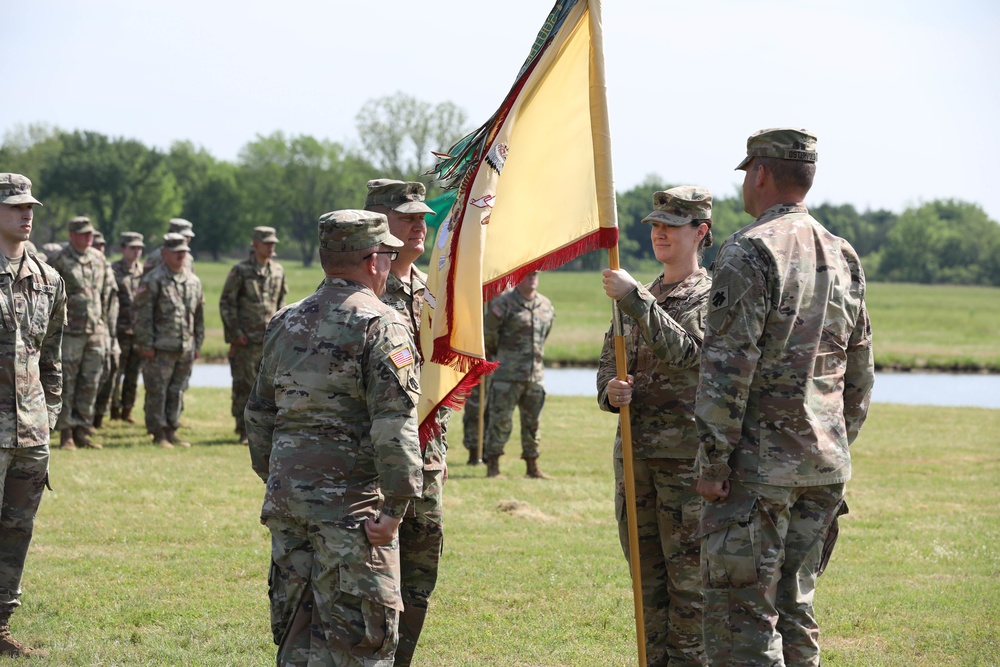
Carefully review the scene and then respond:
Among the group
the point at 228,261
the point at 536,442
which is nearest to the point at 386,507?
the point at 536,442

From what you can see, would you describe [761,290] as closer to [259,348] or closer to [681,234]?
[681,234]

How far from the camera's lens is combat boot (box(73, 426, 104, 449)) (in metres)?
14.1

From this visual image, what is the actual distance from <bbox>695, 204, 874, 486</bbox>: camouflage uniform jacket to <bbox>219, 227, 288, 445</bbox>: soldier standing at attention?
35.1 feet

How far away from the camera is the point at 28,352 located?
6.22 metres

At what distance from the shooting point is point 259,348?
48.6 ft

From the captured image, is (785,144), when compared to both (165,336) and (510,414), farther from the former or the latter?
(165,336)

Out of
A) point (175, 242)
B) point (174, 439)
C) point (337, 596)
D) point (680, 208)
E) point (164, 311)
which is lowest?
point (174, 439)

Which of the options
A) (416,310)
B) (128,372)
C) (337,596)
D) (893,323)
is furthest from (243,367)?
(893,323)

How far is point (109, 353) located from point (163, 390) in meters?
1.43

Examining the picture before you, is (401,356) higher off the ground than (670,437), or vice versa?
(401,356)

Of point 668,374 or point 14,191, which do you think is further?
point 14,191

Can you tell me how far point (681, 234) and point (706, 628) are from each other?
6.77ft

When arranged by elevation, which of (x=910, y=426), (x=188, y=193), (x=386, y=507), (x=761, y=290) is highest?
(x=188, y=193)

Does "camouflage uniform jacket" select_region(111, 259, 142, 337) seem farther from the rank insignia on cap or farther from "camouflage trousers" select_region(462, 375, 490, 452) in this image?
the rank insignia on cap
